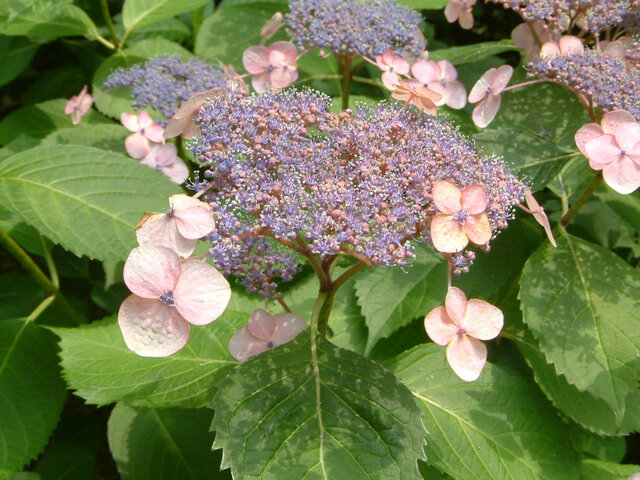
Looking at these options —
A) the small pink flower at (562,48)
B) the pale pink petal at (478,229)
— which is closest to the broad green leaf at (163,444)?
the pale pink petal at (478,229)

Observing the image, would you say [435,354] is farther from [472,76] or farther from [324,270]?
[472,76]

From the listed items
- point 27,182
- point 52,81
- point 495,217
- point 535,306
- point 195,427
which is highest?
point 495,217

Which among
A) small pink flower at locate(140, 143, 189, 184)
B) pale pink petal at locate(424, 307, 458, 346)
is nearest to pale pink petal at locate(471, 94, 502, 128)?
pale pink petal at locate(424, 307, 458, 346)

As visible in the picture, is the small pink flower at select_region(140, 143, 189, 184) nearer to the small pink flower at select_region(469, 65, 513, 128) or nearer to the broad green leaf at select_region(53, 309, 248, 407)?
the broad green leaf at select_region(53, 309, 248, 407)

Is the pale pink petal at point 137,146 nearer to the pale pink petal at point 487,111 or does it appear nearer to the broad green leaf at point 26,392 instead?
the broad green leaf at point 26,392

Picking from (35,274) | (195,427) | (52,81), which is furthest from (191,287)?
(52,81)

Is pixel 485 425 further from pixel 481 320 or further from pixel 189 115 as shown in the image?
pixel 189 115
